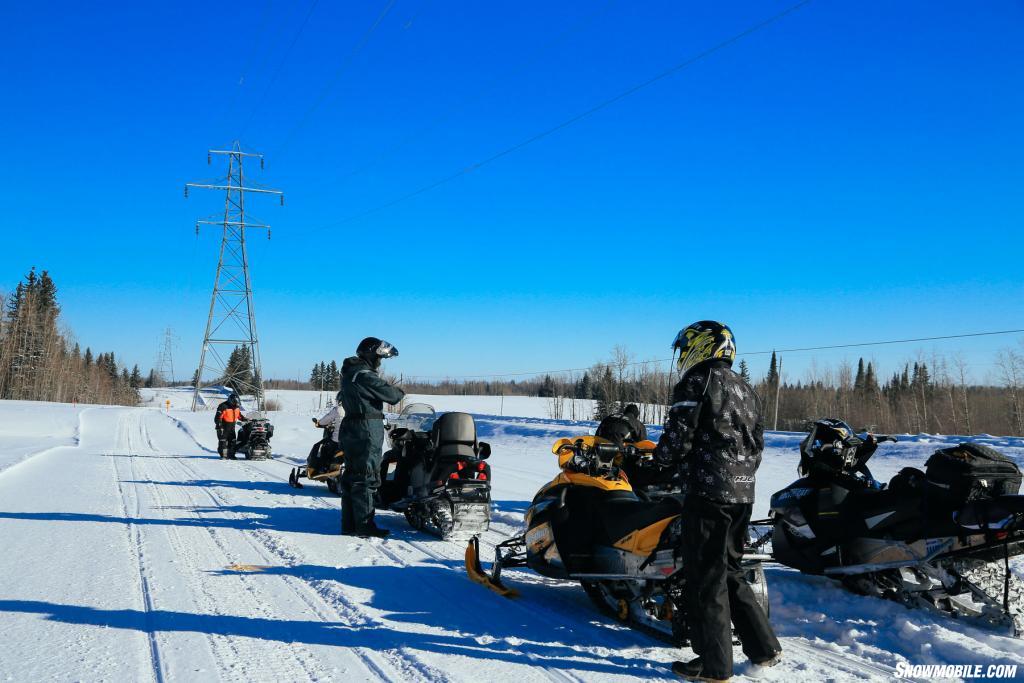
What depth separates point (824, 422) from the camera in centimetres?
601

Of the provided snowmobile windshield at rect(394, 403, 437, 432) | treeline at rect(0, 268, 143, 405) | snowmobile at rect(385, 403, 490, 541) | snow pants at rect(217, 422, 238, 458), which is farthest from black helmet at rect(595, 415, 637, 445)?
treeline at rect(0, 268, 143, 405)

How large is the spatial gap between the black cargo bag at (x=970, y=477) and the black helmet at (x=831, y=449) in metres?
0.97

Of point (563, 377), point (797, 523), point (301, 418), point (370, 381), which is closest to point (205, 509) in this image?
point (370, 381)

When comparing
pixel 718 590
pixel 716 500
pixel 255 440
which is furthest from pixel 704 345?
pixel 255 440

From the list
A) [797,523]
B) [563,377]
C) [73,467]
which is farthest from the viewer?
[563,377]

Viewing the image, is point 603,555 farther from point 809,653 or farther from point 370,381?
point 370,381

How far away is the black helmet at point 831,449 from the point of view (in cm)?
579

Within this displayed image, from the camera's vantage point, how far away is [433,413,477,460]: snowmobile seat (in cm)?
792

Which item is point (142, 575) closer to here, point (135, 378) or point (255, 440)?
point (255, 440)

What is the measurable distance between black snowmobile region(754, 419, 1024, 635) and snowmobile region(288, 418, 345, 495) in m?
6.75

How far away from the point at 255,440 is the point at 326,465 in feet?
19.0

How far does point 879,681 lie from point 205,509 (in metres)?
7.44

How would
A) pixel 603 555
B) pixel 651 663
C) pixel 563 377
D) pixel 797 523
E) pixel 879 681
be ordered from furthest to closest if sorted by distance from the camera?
pixel 563 377 → pixel 797 523 → pixel 603 555 → pixel 651 663 → pixel 879 681

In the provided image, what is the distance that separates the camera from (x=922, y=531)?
4.77m
